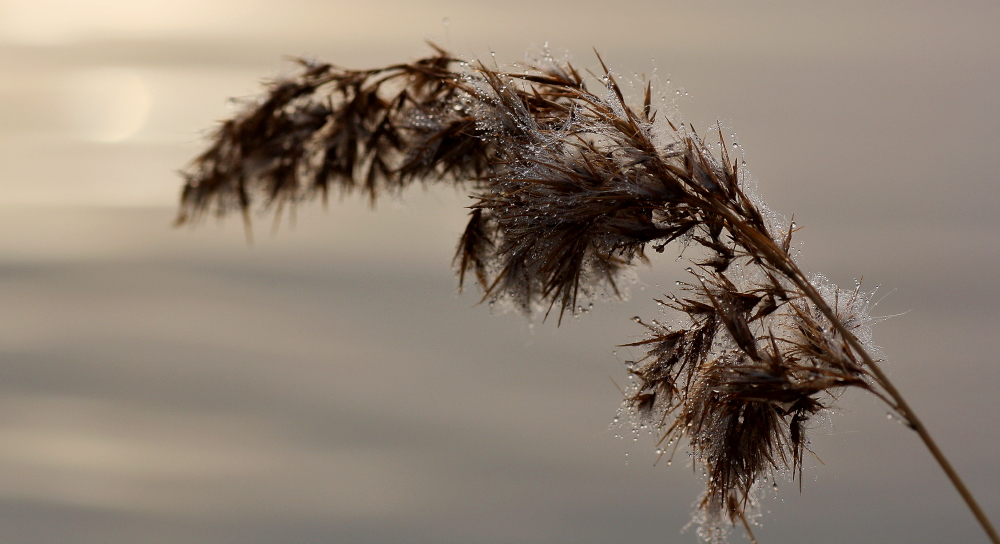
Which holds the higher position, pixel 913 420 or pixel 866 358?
pixel 866 358

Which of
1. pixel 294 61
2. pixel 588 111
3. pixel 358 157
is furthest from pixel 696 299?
pixel 294 61

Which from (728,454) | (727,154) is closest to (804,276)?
(727,154)

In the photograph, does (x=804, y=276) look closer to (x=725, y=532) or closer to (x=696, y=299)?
(x=696, y=299)

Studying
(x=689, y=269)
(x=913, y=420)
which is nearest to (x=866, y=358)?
(x=913, y=420)

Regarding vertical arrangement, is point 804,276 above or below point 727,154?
below

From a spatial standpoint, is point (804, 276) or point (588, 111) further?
point (588, 111)

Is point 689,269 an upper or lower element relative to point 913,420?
upper

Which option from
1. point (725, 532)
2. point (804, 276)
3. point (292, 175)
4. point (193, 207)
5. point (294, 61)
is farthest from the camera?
point (193, 207)

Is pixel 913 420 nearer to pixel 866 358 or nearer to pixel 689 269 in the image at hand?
pixel 866 358

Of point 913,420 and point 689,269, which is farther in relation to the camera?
point 689,269


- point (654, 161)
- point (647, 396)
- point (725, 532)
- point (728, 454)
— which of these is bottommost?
point (725, 532)

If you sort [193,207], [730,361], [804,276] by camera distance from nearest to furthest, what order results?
[804,276], [730,361], [193,207]
